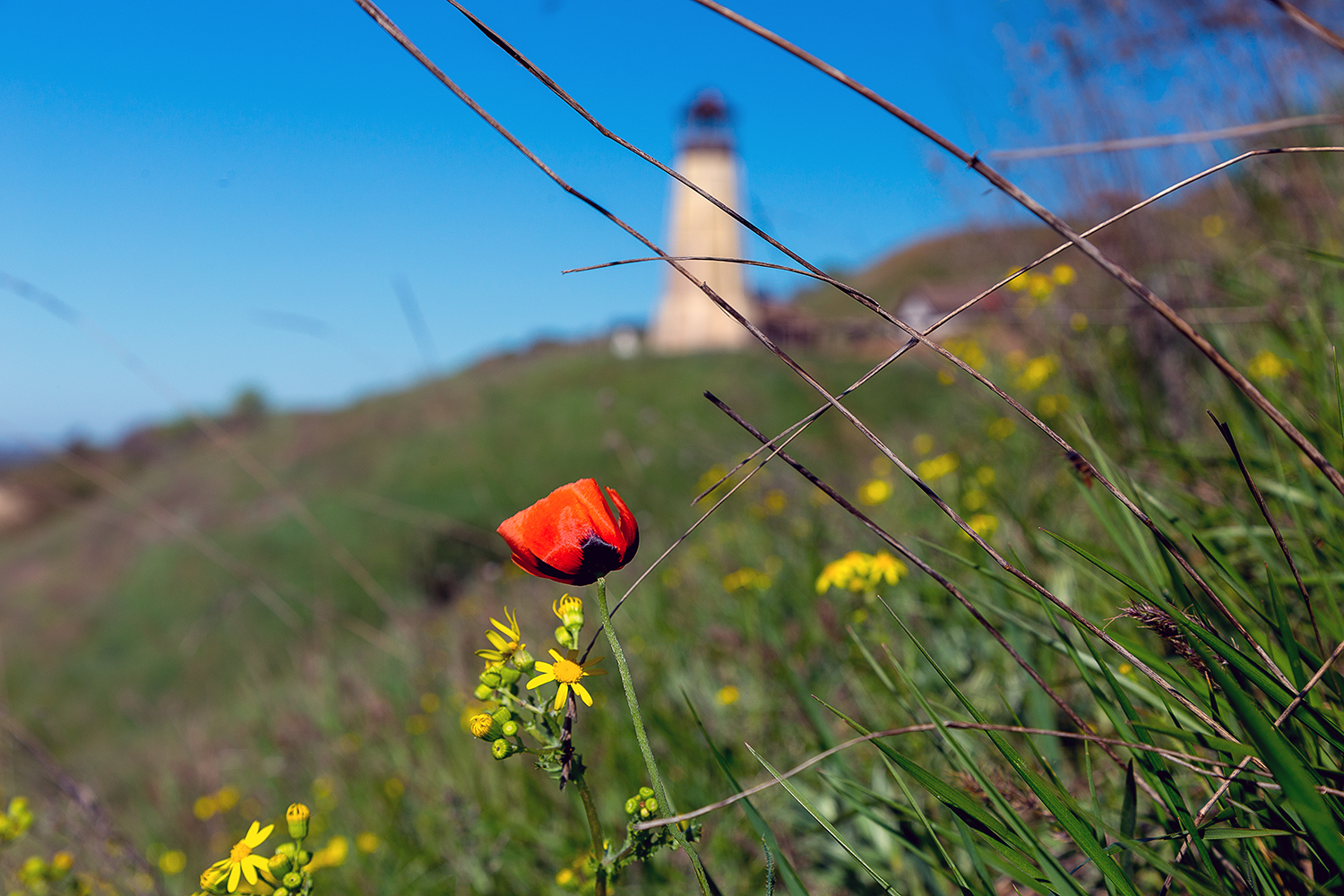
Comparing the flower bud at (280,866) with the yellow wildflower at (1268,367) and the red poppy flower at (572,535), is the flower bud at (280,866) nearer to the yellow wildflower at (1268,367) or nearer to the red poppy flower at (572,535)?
the red poppy flower at (572,535)

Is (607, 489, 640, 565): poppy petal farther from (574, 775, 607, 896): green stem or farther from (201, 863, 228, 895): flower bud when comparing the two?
(201, 863, 228, 895): flower bud

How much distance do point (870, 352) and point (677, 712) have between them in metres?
13.8

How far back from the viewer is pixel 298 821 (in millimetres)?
915

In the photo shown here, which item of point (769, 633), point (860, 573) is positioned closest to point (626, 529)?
point (860, 573)

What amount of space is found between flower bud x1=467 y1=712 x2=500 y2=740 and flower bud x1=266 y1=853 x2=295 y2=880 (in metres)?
0.29

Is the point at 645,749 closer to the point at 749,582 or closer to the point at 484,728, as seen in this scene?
the point at 484,728

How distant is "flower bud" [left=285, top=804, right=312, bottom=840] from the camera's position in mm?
901

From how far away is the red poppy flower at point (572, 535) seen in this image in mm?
719

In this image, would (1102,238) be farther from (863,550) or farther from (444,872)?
(444,872)

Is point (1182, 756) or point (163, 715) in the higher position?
point (1182, 756)

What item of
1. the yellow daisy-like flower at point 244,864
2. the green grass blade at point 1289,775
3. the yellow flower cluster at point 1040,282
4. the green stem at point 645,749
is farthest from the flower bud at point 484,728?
the yellow flower cluster at point 1040,282

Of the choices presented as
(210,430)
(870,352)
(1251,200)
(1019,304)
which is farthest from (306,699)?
(870,352)

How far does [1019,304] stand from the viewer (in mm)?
2787

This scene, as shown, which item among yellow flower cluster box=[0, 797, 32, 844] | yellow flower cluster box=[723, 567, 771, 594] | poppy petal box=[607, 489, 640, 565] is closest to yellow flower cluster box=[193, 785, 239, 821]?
yellow flower cluster box=[0, 797, 32, 844]
